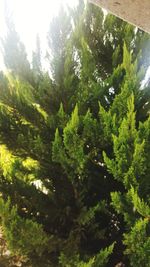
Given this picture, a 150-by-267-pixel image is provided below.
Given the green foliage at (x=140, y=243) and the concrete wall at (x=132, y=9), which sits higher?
the concrete wall at (x=132, y=9)

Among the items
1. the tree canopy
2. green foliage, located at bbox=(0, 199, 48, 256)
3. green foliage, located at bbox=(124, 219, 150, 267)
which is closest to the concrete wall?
the tree canopy

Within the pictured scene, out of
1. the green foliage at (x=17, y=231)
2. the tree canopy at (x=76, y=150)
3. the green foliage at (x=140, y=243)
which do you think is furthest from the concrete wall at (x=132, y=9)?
the green foliage at (x=17, y=231)

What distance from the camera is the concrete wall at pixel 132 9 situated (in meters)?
1.53

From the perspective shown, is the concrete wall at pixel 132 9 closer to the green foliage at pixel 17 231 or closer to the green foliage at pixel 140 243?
the green foliage at pixel 140 243

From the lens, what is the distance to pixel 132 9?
1.58m

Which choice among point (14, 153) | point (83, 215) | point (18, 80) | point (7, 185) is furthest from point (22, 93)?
point (83, 215)

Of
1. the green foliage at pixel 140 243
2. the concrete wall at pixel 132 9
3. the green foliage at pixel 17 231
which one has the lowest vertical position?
the green foliage at pixel 140 243

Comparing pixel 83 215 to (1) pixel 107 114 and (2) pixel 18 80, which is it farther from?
(2) pixel 18 80

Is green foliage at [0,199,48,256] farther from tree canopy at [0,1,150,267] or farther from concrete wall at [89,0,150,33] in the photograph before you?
concrete wall at [89,0,150,33]

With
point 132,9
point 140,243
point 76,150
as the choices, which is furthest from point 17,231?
point 132,9

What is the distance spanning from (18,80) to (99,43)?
1436 millimetres

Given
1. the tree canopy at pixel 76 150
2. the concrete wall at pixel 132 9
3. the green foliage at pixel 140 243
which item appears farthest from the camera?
the tree canopy at pixel 76 150

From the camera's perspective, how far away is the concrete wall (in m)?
1.53

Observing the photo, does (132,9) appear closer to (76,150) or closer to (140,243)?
(76,150)
